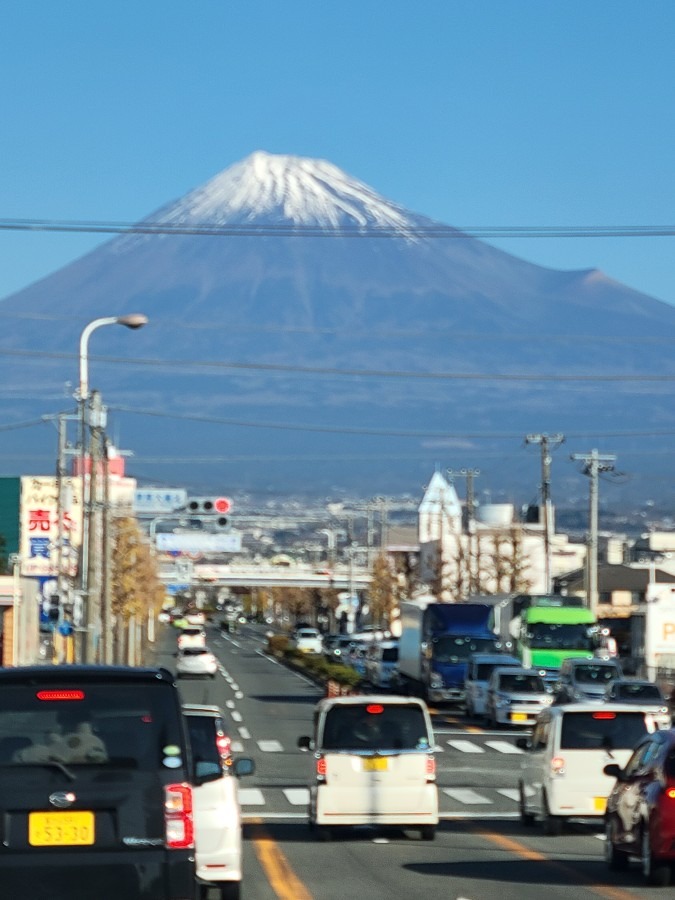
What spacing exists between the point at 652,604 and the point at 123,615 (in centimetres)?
2684

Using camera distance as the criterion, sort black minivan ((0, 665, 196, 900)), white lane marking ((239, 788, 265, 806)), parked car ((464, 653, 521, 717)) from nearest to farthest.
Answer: black minivan ((0, 665, 196, 900))
white lane marking ((239, 788, 265, 806))
parked car ((464, 653, 521, 717))

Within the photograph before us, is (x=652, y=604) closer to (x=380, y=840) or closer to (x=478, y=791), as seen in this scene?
(x=478, y=791)

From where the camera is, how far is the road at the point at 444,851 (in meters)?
15.2

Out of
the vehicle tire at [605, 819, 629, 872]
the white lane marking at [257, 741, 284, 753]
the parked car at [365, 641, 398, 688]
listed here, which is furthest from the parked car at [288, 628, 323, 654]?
the vehicle tire at [605, 819, 629, 872]

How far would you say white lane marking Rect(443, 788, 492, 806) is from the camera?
25578 mm

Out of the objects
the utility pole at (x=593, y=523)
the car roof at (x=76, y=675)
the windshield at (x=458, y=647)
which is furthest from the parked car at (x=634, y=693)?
the car roof at (x=76, y=675)

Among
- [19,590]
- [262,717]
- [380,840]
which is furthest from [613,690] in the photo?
[19,590]

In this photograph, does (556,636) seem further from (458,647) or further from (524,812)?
(524,812)

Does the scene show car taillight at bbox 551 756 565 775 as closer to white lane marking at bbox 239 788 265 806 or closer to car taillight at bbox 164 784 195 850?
white lane marking at bbox 239 788 265 806

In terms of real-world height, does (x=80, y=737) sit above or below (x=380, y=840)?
above

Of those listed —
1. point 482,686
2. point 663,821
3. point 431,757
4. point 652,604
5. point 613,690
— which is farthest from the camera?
point 652,604

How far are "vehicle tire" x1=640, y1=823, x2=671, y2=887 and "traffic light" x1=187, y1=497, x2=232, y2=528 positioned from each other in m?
40.7

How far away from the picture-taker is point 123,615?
235 feet

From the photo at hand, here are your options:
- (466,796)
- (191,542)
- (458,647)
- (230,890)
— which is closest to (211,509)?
(458,647)
